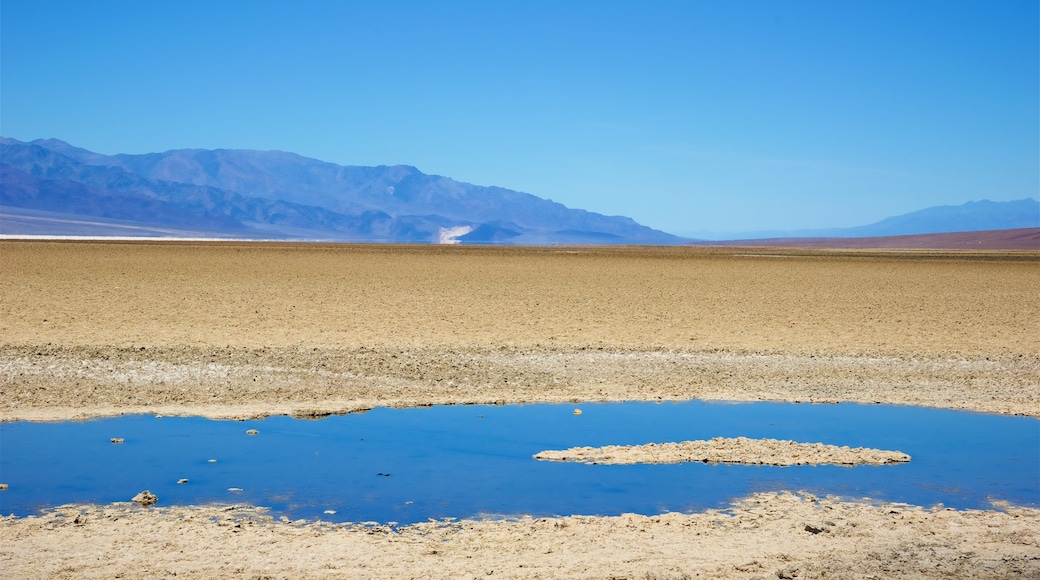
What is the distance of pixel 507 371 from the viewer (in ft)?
44.6

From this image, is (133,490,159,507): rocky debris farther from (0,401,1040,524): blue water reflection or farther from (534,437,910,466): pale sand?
(534,437,910,466): pale sand

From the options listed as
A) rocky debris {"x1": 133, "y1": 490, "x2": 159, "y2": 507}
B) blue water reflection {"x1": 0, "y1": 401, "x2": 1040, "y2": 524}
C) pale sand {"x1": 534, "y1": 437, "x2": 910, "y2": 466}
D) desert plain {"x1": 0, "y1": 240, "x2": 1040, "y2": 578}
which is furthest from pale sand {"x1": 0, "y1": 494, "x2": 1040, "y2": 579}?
pale sand {"x1": 534, "y1": 437, "x2": 910, "y2": 466}

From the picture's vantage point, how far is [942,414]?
1136 cm

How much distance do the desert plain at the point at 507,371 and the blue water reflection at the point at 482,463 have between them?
16.8 inches

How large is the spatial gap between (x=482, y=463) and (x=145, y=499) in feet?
9.21

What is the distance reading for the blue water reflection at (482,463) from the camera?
7.48 meters

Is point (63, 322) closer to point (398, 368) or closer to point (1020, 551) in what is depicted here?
point (398, 368)

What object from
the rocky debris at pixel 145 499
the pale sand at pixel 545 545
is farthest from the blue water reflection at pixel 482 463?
the pale sand at pixel 545 545

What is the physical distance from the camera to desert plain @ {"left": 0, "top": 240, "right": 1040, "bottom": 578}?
600 centimetres

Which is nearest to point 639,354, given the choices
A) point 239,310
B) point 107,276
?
point 239,310

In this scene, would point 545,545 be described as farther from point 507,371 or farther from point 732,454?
point 507,371

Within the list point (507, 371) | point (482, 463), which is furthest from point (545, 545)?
point (507, 371)

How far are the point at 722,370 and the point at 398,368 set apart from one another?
4489 mm

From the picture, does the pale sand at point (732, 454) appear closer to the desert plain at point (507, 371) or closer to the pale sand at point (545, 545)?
the desert plain at point (507, 371)
